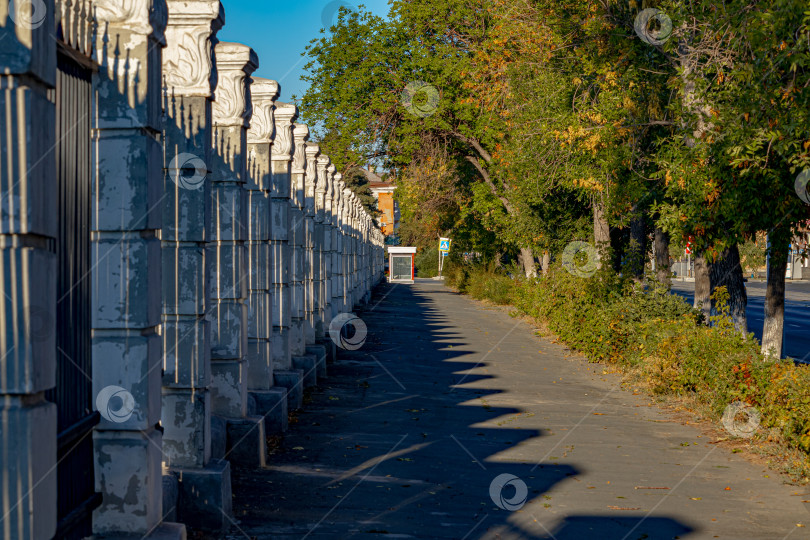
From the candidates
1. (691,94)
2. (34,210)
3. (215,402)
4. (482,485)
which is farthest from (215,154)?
(691,94)

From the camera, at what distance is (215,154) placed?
8938mm

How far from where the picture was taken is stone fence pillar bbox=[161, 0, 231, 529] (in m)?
7.27

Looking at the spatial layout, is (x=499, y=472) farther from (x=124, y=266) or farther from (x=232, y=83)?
(x=124, y=266)

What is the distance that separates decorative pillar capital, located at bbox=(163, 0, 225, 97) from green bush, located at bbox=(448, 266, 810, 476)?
668cm

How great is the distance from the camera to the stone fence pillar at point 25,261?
373 cm

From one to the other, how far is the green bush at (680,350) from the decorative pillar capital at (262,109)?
6521mm

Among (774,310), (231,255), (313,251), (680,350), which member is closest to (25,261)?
(231,255)

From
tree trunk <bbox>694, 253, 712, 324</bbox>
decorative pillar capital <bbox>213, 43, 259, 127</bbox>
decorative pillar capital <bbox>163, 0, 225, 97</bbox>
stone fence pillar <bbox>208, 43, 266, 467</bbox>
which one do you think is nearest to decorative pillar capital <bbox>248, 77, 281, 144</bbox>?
stone fence pillar <bbox>208, 43, 266, 467</bbox>

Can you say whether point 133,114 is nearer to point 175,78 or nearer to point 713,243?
point 175,78

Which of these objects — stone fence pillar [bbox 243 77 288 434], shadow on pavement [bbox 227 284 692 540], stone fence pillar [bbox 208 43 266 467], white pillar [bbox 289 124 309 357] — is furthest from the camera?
white pillar [bbox 289 124 309 357]

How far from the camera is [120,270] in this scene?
213 inches

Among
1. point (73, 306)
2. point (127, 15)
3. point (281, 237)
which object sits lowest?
point (73, 306)

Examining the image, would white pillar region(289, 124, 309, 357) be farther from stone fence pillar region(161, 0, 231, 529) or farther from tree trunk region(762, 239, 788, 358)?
tree trunk region(762, 239, 788, 358)

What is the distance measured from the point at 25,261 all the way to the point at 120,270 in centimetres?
159
